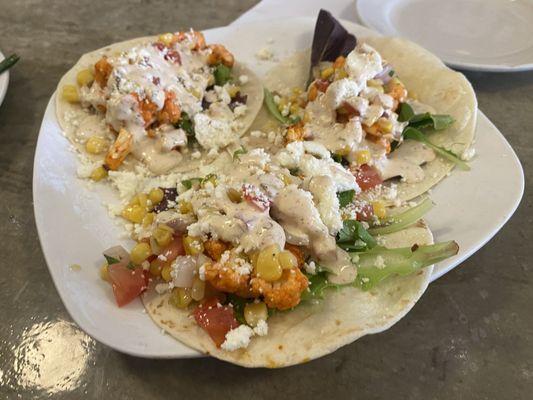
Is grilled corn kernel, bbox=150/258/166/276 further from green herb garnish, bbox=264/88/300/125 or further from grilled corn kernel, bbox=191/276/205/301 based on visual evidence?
green herb garnish, bbox=264/88/300/125

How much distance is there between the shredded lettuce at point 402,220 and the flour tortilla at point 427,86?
166 mm

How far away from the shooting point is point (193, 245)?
223cm

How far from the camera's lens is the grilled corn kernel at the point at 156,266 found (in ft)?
7.57

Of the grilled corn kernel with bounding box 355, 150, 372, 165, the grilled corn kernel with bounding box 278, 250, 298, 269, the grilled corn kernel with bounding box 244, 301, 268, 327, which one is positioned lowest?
the grilled corn kernel with bounding box 244, 301, 268, 327

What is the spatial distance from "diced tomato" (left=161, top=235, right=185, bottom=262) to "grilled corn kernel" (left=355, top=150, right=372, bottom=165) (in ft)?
3.64

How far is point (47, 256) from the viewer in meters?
2.32

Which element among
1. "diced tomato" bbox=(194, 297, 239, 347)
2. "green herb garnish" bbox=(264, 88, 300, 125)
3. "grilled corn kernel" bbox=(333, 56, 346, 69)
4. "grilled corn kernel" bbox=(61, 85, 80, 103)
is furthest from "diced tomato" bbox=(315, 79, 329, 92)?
"diced tomato" bbox=(194, 297, 239, 347)

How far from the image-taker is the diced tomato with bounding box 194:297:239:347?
208 centimetres

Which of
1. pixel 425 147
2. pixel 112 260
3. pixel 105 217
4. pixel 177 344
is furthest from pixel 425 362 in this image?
pixel 105 217

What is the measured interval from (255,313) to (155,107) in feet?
5.07

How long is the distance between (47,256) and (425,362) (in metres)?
1.77

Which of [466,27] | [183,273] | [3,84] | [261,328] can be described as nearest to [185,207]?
[183,273]

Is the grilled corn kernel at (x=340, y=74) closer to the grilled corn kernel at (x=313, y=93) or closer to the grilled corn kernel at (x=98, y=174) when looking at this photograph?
the grilled corn kernel at (x=313, y=93)

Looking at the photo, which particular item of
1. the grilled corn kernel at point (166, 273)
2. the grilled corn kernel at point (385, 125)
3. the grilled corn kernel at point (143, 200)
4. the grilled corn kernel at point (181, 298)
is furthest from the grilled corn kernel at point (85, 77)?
the grilled corn kernel at point (385, 125)
